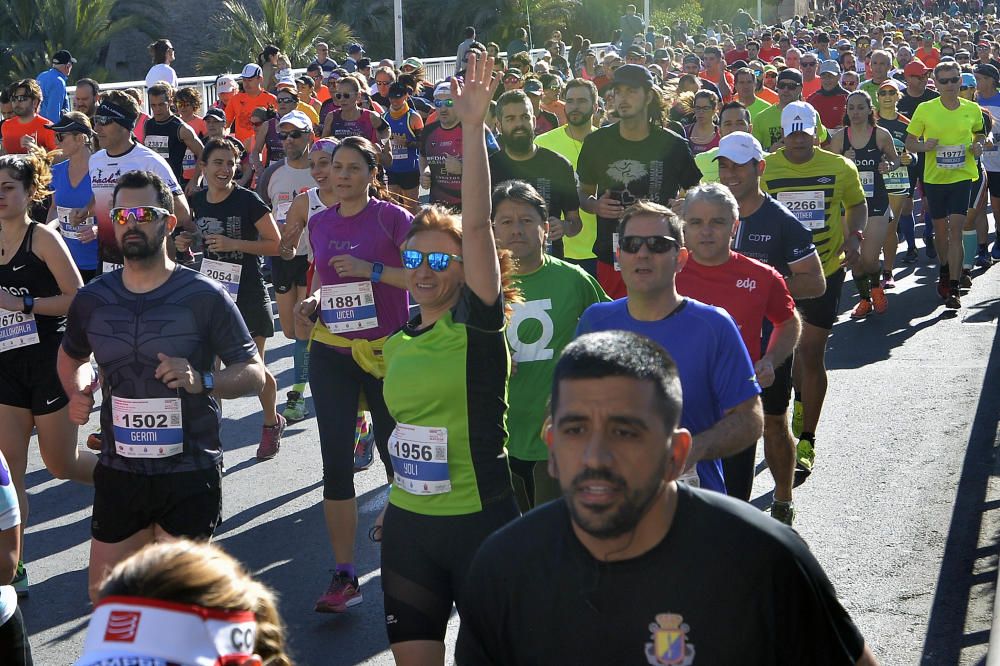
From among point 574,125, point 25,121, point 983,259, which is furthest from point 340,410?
point 983,259

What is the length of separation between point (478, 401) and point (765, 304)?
76.9 inches

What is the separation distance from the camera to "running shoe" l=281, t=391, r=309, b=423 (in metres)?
9.73

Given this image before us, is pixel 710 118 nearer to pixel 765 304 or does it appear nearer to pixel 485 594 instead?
pixel 765 304

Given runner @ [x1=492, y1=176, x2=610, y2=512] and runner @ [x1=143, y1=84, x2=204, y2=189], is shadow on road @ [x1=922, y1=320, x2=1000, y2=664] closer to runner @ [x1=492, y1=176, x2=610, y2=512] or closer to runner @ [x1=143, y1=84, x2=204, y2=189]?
runner @ [x1=492, y1=176, x2=610, y2=512]

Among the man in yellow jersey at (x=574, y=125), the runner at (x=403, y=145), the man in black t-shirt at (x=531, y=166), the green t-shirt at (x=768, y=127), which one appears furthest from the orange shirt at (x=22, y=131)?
the green t-shirt at (x=768, y=127)

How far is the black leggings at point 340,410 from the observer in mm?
6254

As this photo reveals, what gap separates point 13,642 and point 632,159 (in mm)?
5157

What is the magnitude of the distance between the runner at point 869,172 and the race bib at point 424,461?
27.4 ft

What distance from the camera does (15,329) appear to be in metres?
6.61

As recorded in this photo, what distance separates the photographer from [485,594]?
114 inches

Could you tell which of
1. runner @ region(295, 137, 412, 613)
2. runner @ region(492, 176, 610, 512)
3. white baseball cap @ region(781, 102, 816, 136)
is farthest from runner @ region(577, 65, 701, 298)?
runner @ region(492, 176, 610, 512)

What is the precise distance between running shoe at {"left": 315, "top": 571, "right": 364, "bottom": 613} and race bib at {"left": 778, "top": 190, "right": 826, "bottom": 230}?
12.2 ft

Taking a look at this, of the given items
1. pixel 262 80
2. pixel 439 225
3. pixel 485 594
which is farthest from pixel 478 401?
pixel 262 80

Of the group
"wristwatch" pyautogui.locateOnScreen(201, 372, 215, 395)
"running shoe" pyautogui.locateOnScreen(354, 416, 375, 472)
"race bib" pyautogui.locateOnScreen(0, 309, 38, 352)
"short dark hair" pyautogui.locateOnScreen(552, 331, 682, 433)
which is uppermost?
"short dark hair" pyautogui.locateOnScreen(552, 331, 682, 433)
